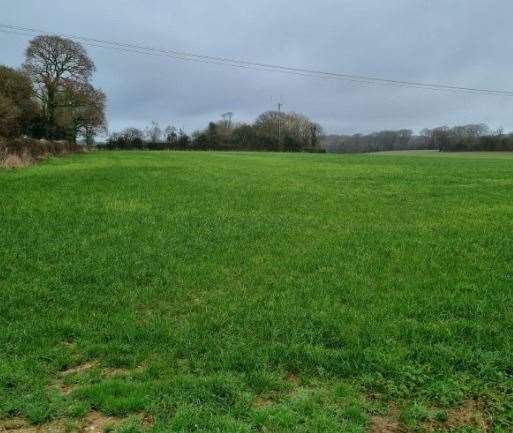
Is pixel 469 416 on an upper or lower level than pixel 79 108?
lower

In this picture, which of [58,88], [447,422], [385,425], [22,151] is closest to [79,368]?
[385,425]

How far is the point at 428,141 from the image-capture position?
12762 centimetres

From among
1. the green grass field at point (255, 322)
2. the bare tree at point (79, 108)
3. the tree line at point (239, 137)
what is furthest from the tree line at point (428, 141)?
the green grass field at point (255, 322)

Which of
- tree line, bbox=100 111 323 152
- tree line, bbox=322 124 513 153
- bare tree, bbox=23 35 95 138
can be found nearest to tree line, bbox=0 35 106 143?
bare tree, bbox=23 35 95 138

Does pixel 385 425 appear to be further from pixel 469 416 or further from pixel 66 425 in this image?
pixel 66 425

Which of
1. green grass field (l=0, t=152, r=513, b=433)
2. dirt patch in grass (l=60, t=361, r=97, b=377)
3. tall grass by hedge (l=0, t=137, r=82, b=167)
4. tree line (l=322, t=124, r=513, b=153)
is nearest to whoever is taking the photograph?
green grass field (l=0, t=152, r=513, b=433)

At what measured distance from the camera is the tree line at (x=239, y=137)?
359 ft

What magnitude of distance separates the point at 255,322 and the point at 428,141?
130 metres

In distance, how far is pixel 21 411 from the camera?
4.53 metres

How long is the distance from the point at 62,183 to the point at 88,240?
10040mm

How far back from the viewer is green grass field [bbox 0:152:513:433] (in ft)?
15.0

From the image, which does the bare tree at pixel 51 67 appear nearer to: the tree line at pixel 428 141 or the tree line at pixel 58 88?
the tree line at pixel 58 88

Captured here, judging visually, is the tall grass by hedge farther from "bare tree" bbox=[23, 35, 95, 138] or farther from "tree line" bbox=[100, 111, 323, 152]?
"tree line" bbox=[100, 111, 323, 152]

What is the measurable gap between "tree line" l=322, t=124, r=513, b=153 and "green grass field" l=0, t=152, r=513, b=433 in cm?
9560
